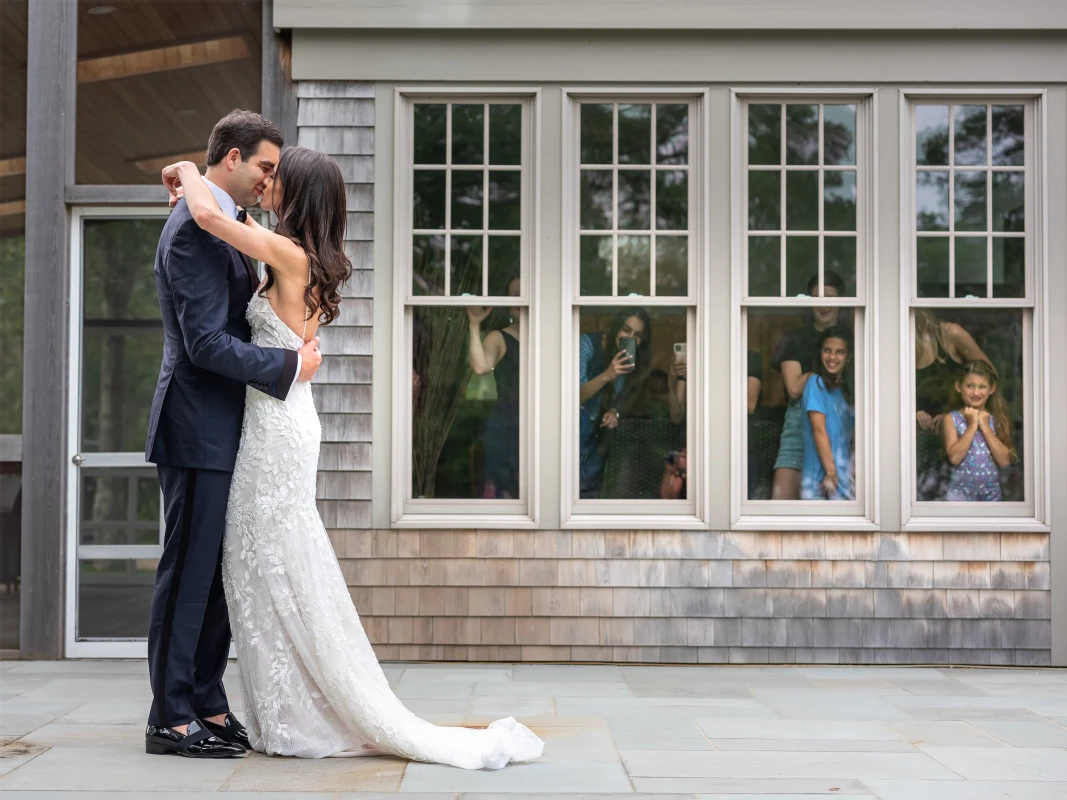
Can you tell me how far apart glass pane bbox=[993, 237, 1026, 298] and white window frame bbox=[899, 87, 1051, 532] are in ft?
0.10

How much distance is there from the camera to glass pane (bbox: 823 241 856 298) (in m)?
5.17

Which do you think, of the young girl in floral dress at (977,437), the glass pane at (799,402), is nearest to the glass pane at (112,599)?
the glass pane at (799,402)

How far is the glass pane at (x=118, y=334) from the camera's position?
5133 millimetres

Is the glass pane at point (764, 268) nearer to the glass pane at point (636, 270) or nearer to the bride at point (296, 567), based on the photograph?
the glass pane at point (636, 270)

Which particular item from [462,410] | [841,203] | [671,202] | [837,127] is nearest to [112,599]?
[462,410]

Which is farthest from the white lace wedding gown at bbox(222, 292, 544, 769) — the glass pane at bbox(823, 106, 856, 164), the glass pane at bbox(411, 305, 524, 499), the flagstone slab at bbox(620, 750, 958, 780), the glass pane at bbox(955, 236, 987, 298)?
the glass pane at bbox(955, 236, 987, 298)

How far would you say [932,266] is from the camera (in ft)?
17.1

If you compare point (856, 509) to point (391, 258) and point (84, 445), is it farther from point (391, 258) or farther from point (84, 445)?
point (84, 445)

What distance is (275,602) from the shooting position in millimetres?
3229

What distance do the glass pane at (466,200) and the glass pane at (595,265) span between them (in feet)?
1.75

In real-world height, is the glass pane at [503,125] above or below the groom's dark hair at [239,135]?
above

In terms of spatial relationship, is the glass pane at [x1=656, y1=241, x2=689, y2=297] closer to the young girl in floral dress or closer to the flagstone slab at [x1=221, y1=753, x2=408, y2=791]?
the young girl in floral dress

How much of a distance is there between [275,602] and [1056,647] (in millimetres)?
3838

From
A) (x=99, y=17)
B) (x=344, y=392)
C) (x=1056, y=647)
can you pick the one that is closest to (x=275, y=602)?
(x=344, y=392)
